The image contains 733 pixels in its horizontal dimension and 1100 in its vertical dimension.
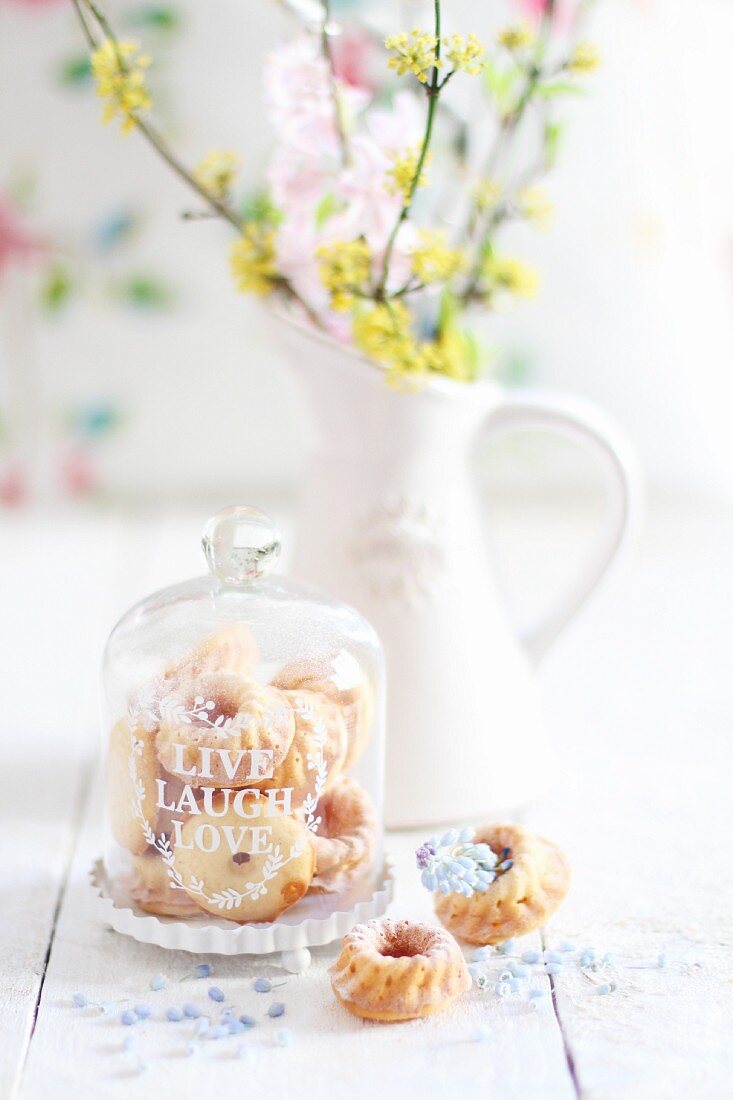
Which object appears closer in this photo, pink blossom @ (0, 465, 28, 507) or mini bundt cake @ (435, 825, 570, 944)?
mini bundt cake @ (435, 825, 570, 944)

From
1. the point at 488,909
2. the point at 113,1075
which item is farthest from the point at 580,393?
the point at 113,1075

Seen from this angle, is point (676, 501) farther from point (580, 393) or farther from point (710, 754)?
point (710, 754)

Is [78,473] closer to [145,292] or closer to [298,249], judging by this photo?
[145,292]

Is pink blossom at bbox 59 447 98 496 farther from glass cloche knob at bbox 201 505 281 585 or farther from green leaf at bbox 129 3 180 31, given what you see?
glass cloche knob at bbox 201 505 281 585

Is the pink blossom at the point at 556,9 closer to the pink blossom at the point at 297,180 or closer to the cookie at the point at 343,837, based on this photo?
the pink blossom at the point at 297,180

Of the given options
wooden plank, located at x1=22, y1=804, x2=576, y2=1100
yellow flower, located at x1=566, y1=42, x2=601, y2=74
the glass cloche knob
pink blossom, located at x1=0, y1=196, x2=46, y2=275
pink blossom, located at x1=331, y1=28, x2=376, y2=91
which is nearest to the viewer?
wooden plank, located at x1=22, y1=804, x2=576, y2=1100

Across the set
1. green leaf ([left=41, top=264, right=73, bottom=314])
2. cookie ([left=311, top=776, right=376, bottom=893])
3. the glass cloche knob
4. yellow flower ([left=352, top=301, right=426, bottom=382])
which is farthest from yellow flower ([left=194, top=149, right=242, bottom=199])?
green leaf ([left=41, top=264, right=73, bottom=314])

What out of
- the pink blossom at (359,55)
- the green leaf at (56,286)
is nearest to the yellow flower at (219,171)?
the pink blossom at (359,55)
